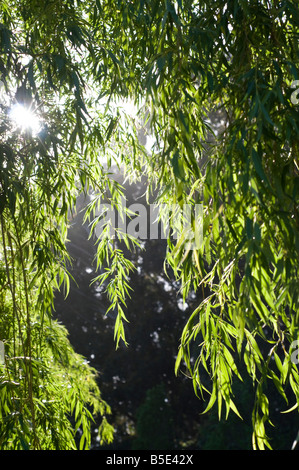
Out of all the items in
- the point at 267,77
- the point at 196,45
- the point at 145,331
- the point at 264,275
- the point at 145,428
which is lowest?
the point at 145,428

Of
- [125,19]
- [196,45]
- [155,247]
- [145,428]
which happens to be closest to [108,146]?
[125,19]

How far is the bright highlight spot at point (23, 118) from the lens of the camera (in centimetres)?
187

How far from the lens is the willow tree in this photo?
1366mm

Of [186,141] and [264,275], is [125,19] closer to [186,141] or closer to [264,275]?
[186,141]

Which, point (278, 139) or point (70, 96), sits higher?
point (70, 96)

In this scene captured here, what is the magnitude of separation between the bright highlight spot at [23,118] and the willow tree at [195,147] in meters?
0.01

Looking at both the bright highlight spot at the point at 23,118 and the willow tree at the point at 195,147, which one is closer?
the willow tree at the point at 195,147

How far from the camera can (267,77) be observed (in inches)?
59.1

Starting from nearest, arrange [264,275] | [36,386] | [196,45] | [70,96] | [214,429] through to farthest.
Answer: [264,275] < [196,45] < [70,96] < [36,386] < [214,429]

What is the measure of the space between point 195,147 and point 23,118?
1.91 feet

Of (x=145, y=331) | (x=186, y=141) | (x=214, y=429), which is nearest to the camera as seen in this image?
(x=186, y=141)

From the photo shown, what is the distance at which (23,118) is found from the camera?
1893 millimetres

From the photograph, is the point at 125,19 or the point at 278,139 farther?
the point at 125,19

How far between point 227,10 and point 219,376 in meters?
1.03
